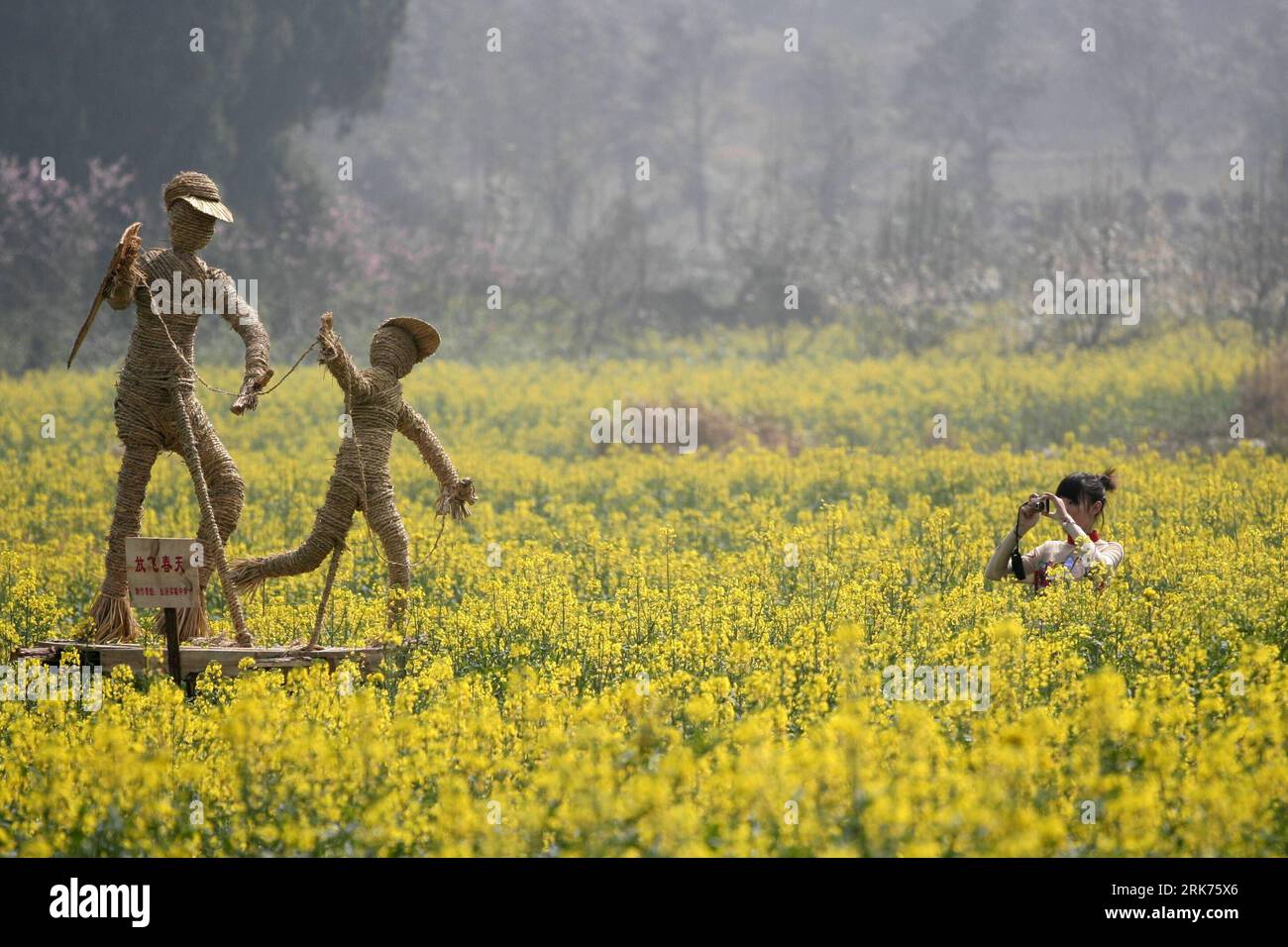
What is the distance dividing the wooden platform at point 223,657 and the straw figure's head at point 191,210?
6.96 feet

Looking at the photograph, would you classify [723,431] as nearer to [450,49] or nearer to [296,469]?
[296,469]

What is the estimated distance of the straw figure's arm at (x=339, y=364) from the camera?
24.5 ft

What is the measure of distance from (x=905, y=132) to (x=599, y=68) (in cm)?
1168

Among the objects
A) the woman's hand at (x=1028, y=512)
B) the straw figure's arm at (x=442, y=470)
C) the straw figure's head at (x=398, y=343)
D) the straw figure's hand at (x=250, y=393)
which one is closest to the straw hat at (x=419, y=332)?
the straw figure's head at (x=398, y=343)

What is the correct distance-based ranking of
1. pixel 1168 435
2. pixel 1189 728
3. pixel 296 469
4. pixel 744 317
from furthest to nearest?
1. pixel 744 317
2. pixel 1168 435
3. pixel 296 469
4. pixel 1189 728

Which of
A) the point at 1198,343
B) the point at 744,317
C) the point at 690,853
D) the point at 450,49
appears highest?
the point at 450,49

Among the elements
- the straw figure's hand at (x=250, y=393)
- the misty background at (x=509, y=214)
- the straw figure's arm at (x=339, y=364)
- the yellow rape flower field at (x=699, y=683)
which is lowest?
the yellow rape flower field at (x=699, y=683)

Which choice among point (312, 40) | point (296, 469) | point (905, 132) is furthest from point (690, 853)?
point (905, 132)

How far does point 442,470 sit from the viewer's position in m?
8.60

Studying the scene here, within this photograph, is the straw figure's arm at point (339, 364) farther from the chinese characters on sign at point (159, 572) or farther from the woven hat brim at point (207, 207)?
the chinese characters on sign at point (159, 572)

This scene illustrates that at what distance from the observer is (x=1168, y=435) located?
1747 centimetres

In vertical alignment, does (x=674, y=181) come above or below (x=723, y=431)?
above

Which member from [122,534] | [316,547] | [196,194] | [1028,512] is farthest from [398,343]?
[1028,512]

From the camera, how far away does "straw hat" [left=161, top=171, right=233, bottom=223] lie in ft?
26.8
